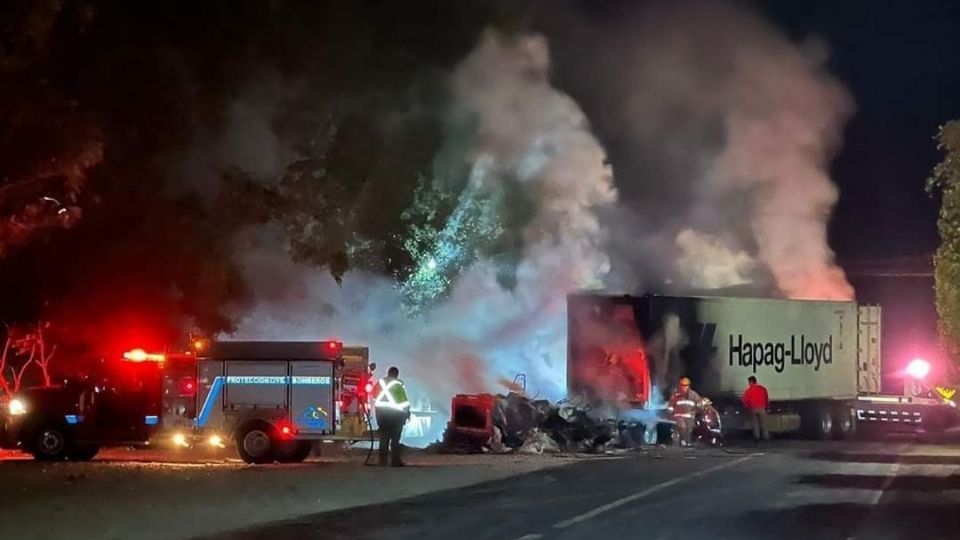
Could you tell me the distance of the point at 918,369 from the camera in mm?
37438

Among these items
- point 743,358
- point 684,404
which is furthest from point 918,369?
point 684,404

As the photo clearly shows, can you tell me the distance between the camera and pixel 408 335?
4191cm

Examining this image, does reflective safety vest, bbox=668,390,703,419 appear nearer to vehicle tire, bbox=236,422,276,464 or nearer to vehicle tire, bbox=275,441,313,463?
vehicle tire, bbox=275,441,313,463

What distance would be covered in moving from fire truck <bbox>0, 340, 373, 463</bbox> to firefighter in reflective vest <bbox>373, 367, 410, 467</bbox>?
2.85ft

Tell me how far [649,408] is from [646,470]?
19.1 ft

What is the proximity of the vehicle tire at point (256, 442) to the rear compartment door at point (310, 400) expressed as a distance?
0.48 meters

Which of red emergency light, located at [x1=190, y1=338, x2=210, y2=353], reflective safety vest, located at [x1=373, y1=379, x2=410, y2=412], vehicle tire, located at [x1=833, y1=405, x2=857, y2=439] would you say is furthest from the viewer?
vehicle tire, located at [x1=833, y1=405, x2=857, y2=439]

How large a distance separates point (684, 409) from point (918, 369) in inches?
513

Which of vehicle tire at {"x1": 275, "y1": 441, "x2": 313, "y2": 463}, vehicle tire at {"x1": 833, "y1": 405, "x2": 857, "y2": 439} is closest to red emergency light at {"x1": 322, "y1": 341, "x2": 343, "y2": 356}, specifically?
vehicle tire at {"x1": 275, "y1": 441, "x2": 313, "y2": 463}

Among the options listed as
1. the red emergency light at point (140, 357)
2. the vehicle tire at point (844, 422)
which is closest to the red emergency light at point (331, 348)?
the red emergency light at point (140, 357)

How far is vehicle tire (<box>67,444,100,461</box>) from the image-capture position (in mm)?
23656

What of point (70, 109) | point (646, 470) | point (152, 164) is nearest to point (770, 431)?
point (646, 470)

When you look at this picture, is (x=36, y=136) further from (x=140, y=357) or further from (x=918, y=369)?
(x=918, y=369)

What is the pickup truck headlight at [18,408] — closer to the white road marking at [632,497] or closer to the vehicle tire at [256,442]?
the vehicle tire at [256,442]
